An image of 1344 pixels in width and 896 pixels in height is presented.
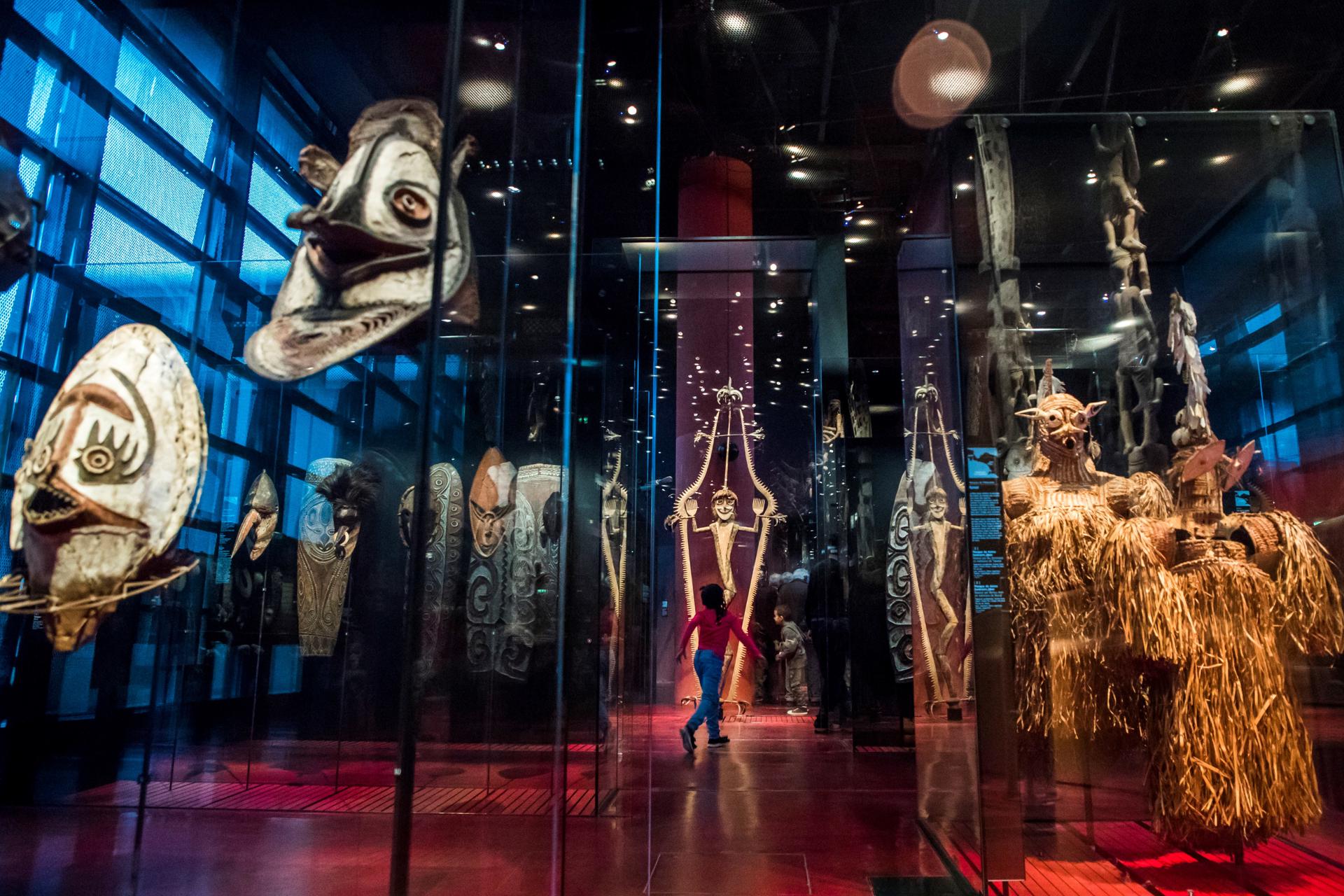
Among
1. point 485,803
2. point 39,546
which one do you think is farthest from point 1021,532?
point 39,546

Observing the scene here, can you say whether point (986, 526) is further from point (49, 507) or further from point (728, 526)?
point (728, 526)

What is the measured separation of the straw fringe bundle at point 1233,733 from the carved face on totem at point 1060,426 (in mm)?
529

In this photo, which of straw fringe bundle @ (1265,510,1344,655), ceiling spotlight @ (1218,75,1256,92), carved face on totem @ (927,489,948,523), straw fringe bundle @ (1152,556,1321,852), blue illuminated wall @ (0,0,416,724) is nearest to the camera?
blue illuminated wall @ (0,0,416,724)

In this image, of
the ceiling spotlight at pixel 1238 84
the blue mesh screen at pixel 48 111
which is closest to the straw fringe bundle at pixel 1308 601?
the ceiling spotlight at pixel 1238 84

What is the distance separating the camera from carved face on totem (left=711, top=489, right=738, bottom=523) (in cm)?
518

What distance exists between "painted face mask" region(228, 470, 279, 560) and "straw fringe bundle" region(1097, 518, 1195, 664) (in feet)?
7.92

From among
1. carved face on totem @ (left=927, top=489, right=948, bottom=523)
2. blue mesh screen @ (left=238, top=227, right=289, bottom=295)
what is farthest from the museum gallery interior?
carved face on totem @ (left=927, top=489, right=948, bottom=523)

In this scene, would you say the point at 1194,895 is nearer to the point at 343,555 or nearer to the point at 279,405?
the point at 343,555

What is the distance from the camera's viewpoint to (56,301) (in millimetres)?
1260

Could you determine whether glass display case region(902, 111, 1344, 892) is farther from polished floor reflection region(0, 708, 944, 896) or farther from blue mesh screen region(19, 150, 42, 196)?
blue mesh screen region(19, 150, 42, 196)

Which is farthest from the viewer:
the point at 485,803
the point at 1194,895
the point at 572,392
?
the point at 1194,895

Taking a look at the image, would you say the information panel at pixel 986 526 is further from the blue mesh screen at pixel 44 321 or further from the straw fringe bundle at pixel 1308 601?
the blue mesh screen at pixel 44 321

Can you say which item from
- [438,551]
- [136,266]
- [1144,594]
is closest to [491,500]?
[438,551]

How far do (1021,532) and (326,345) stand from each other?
2.29 metres
